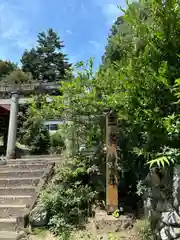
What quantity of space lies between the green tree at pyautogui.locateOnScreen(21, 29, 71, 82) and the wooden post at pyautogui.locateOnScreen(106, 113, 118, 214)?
24.7 meters

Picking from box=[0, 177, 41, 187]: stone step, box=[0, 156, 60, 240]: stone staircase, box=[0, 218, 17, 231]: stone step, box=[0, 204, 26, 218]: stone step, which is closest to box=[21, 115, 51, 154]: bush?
box=[0, 156, 60, 240]: stone staircase

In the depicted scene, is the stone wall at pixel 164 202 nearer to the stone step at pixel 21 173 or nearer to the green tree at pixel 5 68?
the stone step at pixel 21 173

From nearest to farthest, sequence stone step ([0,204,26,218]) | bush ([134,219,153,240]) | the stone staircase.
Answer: bush ([134,219,153,240]), the stone staircase, stone step ([0,204,26,218])

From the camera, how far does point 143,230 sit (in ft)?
13.5

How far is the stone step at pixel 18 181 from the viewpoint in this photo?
676 cm

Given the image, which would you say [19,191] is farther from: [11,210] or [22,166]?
[22,166]

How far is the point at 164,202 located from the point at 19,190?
4.09 metres

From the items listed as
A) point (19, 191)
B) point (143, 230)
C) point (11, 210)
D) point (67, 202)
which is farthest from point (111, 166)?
point (19, 191)

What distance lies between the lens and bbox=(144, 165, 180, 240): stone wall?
11.3ft

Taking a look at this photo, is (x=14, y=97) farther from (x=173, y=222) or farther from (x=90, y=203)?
(x=173, y=222)

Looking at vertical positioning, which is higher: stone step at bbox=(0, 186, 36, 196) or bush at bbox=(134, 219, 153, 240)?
stone step at bbox=(0, 186, 36, 196)

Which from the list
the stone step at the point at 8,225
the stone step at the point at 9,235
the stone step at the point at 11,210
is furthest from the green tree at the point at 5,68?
the stone step at the point at 9,235

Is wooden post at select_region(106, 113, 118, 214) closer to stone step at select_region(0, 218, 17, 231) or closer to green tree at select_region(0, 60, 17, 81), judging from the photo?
stone step at select_region(0, 218, 17, 231)

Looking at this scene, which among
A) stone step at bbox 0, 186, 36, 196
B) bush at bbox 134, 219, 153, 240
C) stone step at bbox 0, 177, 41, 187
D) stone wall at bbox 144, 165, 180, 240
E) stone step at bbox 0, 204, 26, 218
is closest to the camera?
stone wall at bbox 144, 165, 180, 240
